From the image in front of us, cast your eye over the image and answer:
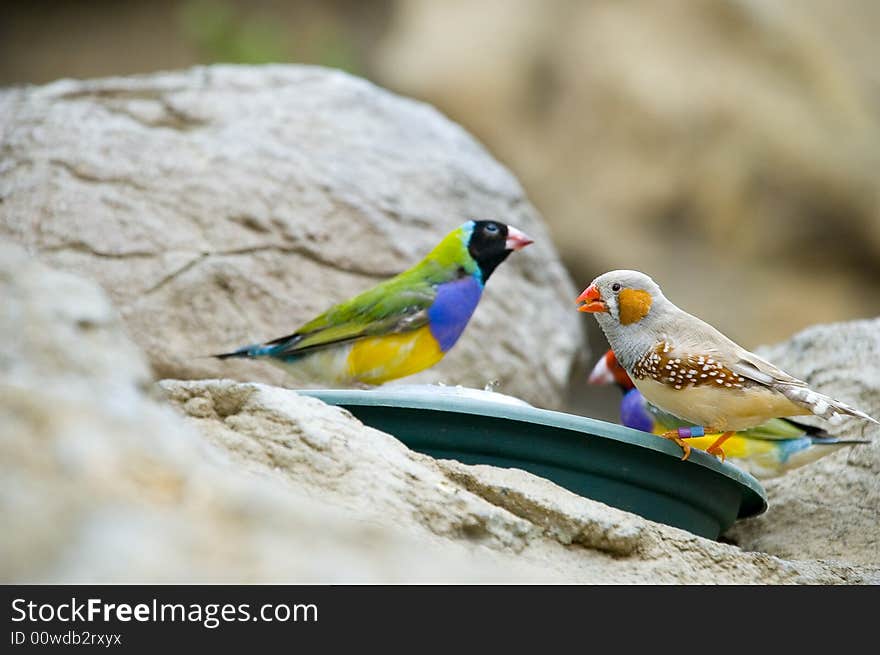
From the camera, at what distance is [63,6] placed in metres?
9.55

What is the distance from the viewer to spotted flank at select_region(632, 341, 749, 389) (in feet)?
10.4

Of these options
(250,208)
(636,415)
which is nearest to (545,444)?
(636,415)

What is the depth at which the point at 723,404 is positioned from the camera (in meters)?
3.18

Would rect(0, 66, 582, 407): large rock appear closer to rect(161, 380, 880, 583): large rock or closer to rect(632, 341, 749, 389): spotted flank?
rect(632, 341, 749, 389): spotted flank

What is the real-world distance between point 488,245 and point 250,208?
1.13m

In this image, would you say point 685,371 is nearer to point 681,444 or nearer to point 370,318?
point 681,444

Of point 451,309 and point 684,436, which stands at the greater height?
point 451,309

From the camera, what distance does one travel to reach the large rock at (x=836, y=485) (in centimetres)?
377

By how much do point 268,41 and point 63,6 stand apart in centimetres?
209

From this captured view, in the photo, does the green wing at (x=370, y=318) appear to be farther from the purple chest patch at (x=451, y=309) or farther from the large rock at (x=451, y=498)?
the large rock at (x=451, y=498)

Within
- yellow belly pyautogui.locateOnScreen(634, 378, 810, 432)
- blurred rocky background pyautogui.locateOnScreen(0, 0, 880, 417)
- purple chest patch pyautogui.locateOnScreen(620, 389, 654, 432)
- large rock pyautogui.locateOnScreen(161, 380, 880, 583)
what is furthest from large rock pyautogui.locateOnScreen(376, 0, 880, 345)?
large rock pyautogui.locateOnScreen(161, 380, 880, 583)

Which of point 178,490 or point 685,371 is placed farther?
point 685,371
